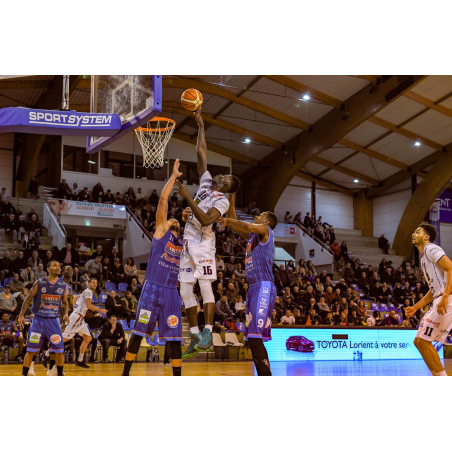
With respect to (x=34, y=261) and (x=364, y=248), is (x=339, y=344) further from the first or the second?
(x=364, y=248)

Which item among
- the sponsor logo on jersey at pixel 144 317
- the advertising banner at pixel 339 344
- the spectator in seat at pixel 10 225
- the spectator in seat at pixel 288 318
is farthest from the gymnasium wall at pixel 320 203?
the sponsor logo on jersey at pixel 144 317

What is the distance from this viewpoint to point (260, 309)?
707 centimetres

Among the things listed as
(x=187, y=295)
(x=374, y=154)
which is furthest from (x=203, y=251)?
(x=374, y=154)

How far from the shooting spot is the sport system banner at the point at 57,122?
8742mm

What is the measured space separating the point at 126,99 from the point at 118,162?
1894 centimetres

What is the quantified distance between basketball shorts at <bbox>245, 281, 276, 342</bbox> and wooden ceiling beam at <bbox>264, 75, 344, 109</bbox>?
1631 cm

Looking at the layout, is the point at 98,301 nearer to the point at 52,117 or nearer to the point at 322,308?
the point at 322,308

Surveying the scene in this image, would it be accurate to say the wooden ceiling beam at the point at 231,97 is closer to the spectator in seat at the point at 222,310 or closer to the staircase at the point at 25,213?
the staircase at the point at 25,213

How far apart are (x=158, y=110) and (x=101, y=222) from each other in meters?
16.3

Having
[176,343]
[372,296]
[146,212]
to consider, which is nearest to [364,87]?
[372,296]

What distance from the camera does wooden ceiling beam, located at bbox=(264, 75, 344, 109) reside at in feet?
72.6

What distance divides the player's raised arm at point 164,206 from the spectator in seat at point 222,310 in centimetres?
1009

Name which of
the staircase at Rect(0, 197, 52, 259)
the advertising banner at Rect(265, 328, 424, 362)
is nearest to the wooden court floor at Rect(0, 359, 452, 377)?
the advertising banner at Rect(265, 328, 424, 362)

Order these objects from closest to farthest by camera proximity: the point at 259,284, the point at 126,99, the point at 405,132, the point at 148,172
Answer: the point at 259,284 → the point at 126,99 → the point at 405,132 → the point at 148,172
